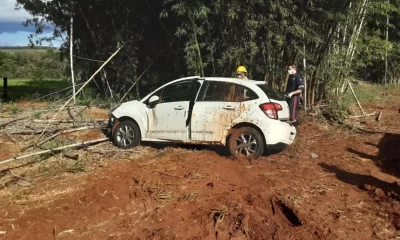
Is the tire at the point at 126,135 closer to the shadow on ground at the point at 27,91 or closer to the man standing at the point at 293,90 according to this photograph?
the man standing at the point at 293,90

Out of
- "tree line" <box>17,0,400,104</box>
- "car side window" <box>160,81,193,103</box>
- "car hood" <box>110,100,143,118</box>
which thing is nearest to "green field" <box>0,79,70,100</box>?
"tree line" <box>17,0,400,104</box>

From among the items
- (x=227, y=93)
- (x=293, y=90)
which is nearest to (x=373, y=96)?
(x=293, y=90)

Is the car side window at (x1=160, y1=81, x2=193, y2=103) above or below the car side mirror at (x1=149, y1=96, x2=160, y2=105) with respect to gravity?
above

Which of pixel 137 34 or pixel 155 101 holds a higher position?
pixel 137 34

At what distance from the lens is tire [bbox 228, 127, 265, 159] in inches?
283

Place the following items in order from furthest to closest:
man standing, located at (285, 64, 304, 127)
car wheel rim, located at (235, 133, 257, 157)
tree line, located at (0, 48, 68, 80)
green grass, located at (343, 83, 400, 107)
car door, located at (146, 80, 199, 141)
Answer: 1. tree line, located at (0, 48, 68, 80)
2. green grass, located at (343, 83, 400, 107)
3. man standing, located at (285, 64, 304, 127)
4. car door, located at (146, 80, 199, 141)
5. car wheel rim, located at (235, 133, 257, 157)

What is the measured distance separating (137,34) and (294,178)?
8377mm

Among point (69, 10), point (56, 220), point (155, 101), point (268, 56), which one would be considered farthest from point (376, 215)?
point (69, 10)

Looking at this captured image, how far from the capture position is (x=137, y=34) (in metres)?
13.2

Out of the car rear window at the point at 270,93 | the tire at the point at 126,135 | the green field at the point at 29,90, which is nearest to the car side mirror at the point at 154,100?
the tire at the point at 126,135

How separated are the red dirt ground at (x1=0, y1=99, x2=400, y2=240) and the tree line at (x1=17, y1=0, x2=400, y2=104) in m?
3.75

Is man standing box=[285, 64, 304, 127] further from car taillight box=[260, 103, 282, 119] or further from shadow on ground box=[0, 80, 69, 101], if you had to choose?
shadow on ground box=[0, 80, 69, 101]

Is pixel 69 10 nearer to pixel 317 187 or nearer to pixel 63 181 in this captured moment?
pixel 63 181

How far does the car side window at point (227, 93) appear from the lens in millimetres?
7307
